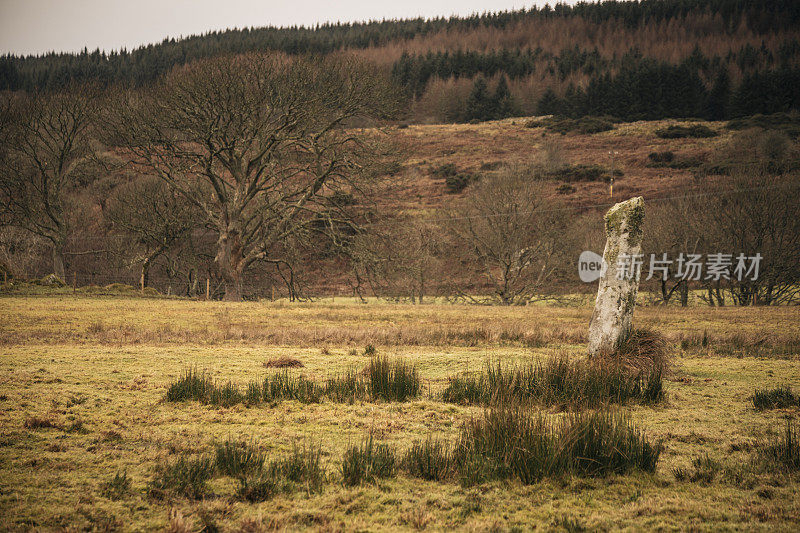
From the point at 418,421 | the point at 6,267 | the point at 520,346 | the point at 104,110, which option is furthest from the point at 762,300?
the point at 6,267

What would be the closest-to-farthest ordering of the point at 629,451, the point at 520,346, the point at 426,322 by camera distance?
the point at 629,451
the point at 520,346
the point at 426,322

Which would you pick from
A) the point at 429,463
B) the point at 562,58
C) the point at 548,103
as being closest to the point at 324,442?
the point at 429,463

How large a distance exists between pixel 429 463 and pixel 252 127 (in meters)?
28.4

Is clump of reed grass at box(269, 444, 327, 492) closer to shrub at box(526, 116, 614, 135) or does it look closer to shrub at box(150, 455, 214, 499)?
shrub at box(150, 455, 214, 499)

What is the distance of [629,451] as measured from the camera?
5180mm

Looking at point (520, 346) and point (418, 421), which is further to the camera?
point (520, 346)

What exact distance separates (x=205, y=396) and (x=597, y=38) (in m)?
170

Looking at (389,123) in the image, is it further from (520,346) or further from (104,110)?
(520,346)

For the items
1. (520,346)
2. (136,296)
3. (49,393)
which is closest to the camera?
(49,393)

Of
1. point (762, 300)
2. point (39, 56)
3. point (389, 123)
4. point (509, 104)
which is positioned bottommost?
point (762, 300)

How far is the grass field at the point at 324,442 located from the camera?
13.5 ft

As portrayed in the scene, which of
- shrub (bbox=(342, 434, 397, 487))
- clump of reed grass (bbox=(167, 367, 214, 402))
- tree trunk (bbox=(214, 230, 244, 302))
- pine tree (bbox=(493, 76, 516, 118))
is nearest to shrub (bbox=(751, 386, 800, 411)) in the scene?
shrub (bbox=(342, 434, 397, 487))

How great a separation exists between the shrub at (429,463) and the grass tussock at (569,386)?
2248 millimetres

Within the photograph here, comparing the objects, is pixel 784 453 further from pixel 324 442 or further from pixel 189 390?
pixel 189 390
